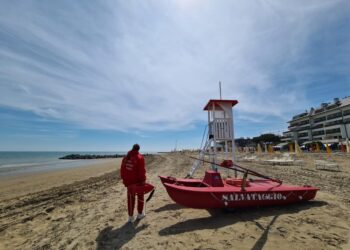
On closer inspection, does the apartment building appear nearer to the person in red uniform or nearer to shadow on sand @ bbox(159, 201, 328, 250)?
shadow on sand @ bbox(159, 201, 328, 250)

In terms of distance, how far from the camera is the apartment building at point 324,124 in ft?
185

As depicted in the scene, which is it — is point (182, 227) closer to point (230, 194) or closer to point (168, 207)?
point (230, 194)

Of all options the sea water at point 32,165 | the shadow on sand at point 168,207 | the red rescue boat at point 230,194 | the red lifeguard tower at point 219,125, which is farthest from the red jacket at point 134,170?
the sea water at point 32,165

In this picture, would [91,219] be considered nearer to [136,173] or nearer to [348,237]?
[136,173]

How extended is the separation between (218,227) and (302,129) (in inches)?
3393

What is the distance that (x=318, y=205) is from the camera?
574 centimetres

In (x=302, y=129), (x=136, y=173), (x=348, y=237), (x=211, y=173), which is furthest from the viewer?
(x=302, y=129)

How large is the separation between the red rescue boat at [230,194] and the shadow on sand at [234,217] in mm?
190

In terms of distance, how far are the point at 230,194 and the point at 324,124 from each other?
251ft

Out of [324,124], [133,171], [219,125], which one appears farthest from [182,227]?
[324,124]

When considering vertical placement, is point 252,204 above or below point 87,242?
above

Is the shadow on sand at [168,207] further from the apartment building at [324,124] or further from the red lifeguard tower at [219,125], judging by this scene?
the apartment building at [324,124]

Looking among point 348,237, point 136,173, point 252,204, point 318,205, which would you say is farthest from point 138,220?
point 318,205

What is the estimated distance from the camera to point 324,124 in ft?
213
